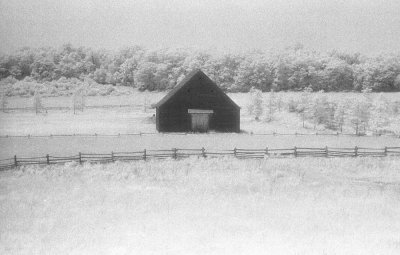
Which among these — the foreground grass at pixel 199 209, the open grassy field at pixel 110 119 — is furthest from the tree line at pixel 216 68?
the foreground grass at pixel 199 209

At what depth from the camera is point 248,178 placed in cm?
2220

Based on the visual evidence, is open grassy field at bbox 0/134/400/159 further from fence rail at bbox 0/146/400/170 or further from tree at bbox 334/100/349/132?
tree at bbox 334/100/349/132

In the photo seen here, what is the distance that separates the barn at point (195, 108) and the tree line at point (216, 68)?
57.1 metres

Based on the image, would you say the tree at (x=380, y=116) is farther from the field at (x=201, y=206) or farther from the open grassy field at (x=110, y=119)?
the field at (x=201, y=206)

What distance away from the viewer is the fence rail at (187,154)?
2505 cm

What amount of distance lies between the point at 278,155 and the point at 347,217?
13.0 metres

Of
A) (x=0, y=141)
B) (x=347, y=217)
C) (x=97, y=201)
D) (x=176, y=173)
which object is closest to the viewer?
(x=347, y=217)

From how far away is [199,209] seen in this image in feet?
53.9

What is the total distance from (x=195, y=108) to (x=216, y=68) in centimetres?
7573

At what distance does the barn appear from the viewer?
132ft

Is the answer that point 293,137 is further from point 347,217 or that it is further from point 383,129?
point 347,217

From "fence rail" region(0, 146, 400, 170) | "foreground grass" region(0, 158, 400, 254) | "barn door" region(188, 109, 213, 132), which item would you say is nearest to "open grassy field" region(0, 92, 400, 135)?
"barn door" region(188, 109, 213, 132)

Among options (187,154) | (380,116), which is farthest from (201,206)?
(380,116)

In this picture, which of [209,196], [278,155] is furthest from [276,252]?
[278,155]
